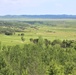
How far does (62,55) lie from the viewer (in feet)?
317

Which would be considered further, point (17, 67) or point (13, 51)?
point (13, 51)

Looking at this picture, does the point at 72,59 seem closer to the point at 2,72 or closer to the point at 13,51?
the point at 13,51

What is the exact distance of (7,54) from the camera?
9881 centimetres

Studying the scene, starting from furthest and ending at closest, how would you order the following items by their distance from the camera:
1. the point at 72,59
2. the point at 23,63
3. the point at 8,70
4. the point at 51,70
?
the point at 72,59, the point at 23,63, the point at 8,70, the point at 51,70

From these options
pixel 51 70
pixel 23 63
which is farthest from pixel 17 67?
pixel 51 70

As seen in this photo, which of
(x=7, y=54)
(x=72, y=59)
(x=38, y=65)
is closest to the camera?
(x=38, y=65)

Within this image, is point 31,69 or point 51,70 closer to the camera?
point 51,70

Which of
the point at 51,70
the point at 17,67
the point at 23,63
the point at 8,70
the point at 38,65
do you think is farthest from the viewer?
the point at 23,63

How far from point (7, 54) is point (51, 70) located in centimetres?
4078

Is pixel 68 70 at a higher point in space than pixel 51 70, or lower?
lower

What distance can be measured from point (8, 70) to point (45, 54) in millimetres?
34093

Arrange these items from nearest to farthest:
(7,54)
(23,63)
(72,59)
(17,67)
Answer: (17,67)
(23,63)
(72,59)
(7,54)

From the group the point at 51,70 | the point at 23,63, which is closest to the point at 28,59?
the point at 23,63

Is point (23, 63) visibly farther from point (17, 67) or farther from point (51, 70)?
point (51, 70)
